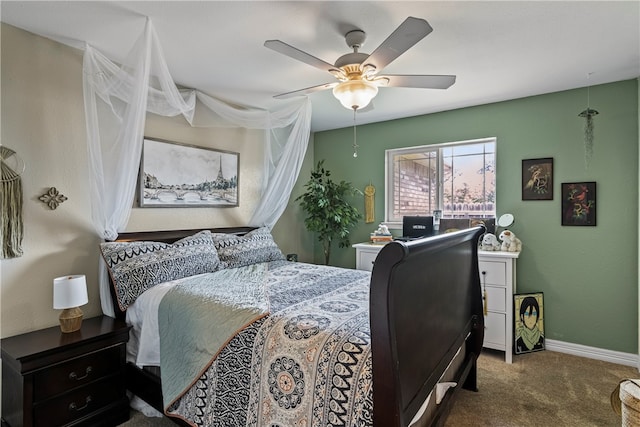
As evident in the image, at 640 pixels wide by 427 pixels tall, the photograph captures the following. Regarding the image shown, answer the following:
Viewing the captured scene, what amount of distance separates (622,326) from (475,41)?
2748mm

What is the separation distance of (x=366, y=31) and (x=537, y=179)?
90.6 inches

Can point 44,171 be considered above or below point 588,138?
below

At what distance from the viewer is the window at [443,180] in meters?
3.66

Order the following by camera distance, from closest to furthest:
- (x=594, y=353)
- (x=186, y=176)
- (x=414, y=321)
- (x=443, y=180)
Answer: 1. (x=414, y=321)
2. (x=594, y=353)
3. (x=186, y=176)
4. (x=443, y=180)

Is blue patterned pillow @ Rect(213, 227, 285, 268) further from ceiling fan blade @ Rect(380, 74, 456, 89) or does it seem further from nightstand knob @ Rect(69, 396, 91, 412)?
ceiling fan blade @ Rect(380, 74, 456, 89)

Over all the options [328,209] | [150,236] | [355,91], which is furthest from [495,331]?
[150,236]

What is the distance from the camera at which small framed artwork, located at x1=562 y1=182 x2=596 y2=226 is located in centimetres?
306

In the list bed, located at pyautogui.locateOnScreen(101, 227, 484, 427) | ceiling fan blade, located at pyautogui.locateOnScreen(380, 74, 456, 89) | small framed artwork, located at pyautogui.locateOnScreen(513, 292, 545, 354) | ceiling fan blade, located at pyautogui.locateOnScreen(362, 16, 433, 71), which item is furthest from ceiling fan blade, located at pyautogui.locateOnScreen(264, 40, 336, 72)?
small framed artwork, located at pyautogui.locateOnScreen(513, 292, 545, 354)

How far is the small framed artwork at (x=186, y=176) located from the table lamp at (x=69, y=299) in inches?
37.0

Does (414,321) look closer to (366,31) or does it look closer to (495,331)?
(366,31)

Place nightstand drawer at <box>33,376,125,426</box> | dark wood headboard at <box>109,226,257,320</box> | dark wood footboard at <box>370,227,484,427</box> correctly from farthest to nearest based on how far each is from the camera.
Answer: dark wood headboard at <box>109,226,257,320</box>, nightstand drawer at <box>33,376,125,426</box>, dark wood footboard at <box>370,227,484,427</box>

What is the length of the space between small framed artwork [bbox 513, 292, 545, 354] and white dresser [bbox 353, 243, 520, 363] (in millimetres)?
191

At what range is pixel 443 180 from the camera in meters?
3.97

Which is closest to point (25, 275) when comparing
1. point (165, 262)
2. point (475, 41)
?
point (165, 262)
